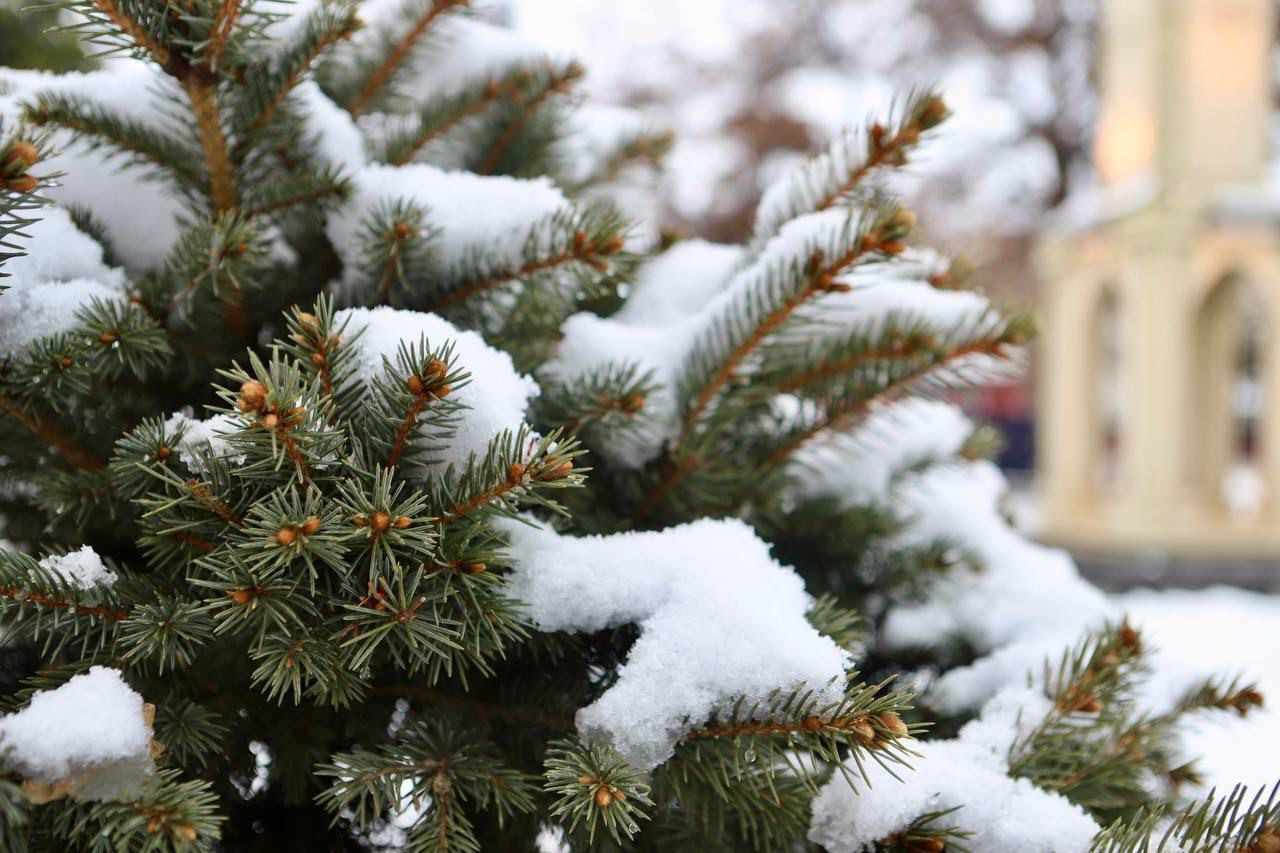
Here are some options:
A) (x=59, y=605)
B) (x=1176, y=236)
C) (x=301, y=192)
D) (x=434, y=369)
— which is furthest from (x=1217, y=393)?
(x=59, y=605)

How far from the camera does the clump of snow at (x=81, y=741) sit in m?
0.51

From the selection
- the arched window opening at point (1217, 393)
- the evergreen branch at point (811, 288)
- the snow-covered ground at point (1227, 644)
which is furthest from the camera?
the arched window opening at point (1217, 393)

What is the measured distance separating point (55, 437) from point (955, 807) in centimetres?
69

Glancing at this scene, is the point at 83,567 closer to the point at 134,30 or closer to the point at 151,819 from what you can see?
the point at 151,819

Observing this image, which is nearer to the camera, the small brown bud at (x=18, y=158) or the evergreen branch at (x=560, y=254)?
the small brown bud at (x=18, y=158)

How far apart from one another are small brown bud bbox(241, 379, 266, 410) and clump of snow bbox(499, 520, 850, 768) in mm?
225

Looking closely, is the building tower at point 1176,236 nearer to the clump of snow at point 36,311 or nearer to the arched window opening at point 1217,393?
the arched window opening at point 1217,393

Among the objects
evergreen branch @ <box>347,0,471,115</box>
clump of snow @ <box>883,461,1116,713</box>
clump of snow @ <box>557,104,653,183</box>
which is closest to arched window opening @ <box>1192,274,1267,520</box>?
Answer: clump of snow @ <box>883,461,1116,713</box>

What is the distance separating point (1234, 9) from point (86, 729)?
7.15 metres

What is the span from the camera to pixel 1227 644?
3.69 m

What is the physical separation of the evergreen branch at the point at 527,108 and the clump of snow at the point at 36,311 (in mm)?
451

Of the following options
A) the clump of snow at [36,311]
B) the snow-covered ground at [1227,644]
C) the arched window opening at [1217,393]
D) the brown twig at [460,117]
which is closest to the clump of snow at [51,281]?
the clump of snow at [36,311]

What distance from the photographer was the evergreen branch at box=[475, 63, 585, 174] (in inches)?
38.6

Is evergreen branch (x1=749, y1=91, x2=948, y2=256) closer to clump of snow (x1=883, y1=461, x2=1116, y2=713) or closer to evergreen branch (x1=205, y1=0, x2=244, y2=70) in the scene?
clump of snow (x1=883, y1=461, x2=1116, y2=713)
